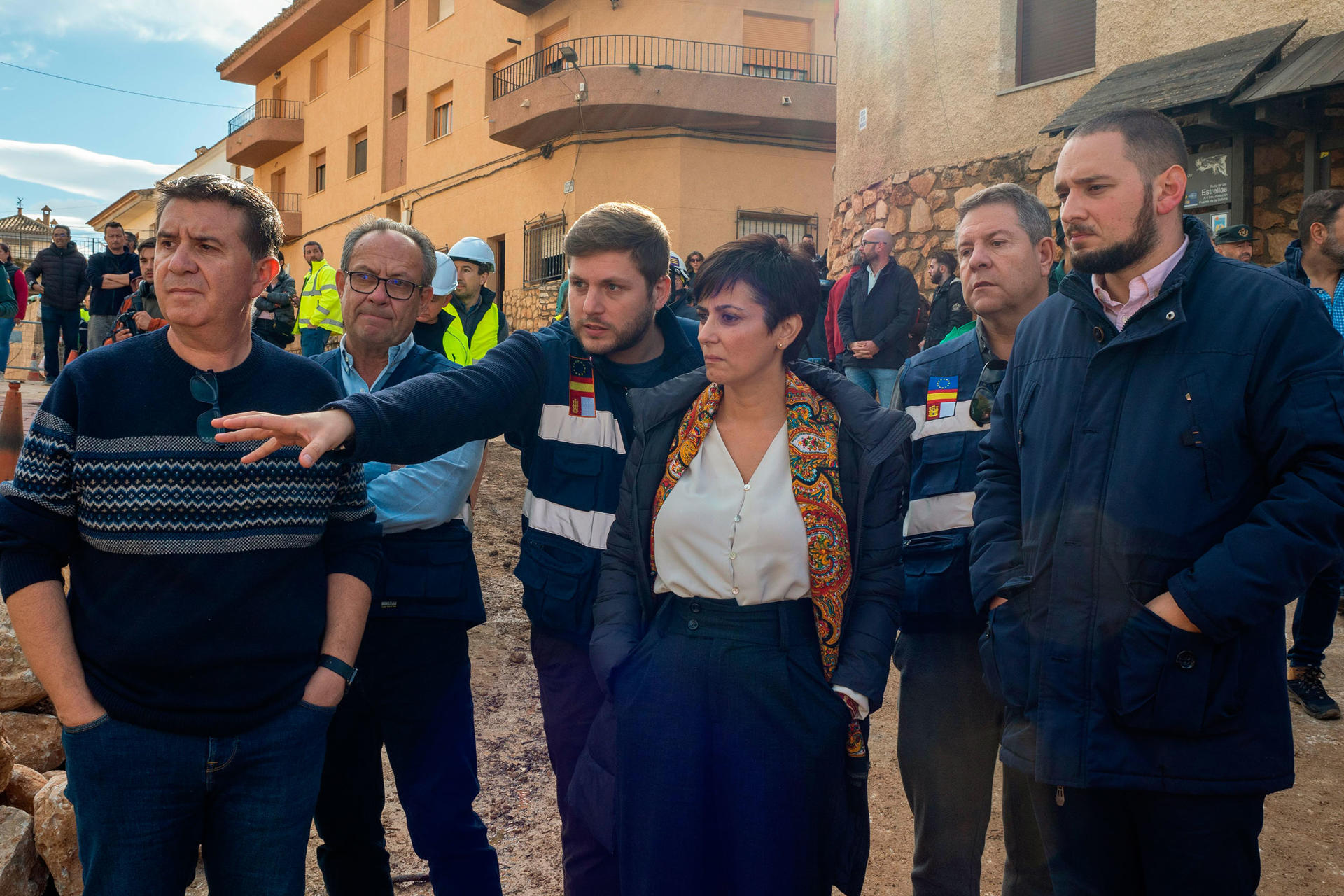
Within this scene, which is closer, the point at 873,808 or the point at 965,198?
the point at 873,808

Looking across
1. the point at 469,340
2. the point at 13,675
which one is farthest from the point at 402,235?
the point at 469,340

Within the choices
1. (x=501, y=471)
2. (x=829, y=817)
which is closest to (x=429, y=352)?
(x=829, y=817)

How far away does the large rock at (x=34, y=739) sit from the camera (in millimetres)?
3902

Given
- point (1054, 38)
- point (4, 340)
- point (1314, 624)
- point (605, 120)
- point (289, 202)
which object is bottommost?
point (1314, 624)

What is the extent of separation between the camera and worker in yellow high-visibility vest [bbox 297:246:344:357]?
29.7 feet

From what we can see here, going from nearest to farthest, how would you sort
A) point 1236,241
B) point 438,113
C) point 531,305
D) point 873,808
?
1. point 873,808
2. point 1236,241
3. point 531,305
4. point 438,113

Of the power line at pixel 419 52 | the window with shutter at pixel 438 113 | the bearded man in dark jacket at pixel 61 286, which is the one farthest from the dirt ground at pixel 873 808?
the window with shutter at pixel 438 113

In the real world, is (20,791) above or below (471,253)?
below

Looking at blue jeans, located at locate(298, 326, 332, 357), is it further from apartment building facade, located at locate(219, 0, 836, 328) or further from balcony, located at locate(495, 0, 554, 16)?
balcony, located at locate(495, 0, 554, 16)

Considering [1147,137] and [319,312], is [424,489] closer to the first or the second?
[1147,137]

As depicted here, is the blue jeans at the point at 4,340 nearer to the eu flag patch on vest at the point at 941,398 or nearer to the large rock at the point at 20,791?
the large rock at the point at 20,791

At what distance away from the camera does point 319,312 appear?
9141 millimetres

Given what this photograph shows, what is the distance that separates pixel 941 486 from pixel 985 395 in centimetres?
31

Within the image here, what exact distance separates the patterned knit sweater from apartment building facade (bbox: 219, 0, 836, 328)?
1749 centimetres
